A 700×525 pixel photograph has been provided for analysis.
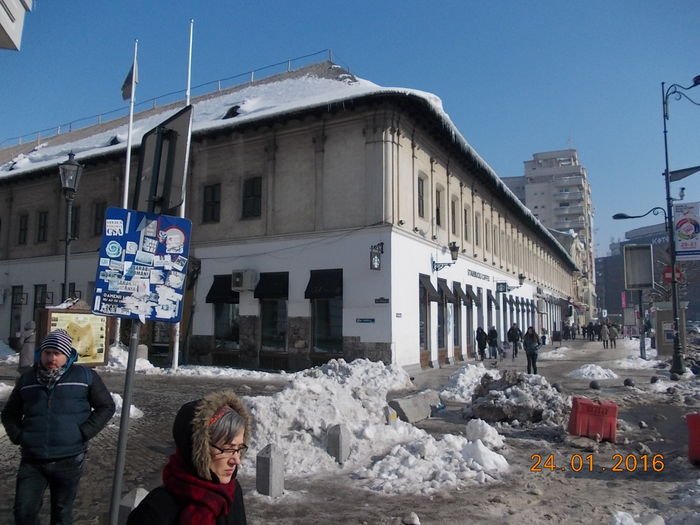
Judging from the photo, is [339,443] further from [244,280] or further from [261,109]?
[261,109]

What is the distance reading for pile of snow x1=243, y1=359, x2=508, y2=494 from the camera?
268 inches

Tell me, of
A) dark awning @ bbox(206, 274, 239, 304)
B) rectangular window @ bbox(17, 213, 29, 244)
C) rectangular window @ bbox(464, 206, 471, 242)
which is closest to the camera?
dark awning @ bbox(206, 274, 239, 304)

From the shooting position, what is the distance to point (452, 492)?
6.36 metres

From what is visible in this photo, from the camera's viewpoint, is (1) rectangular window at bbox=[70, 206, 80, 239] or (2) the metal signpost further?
(1) rectangular window at bbox=[70, 206, 80, 239]

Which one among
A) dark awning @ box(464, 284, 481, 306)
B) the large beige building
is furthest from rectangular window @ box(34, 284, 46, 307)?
dark awning @ box(464, 284, 481, 306)

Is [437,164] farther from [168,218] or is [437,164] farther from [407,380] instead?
[168,218]

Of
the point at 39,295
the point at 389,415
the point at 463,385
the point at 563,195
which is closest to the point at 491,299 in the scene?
the point at 463,385

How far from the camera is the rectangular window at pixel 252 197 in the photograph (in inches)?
899

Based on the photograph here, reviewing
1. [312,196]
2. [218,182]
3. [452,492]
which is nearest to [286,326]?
[312,196]

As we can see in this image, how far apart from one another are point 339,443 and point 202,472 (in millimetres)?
5546

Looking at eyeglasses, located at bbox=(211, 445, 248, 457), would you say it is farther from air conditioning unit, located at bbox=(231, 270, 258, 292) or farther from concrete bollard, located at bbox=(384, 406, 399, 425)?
air conditioning unit, located at bbox=(231, 270, 258, 292)

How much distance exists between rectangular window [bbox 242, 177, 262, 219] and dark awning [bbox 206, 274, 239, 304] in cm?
285

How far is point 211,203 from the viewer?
79.3ft

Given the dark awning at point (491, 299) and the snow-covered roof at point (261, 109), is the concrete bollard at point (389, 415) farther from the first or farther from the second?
the dark awning at point (491, 299)
